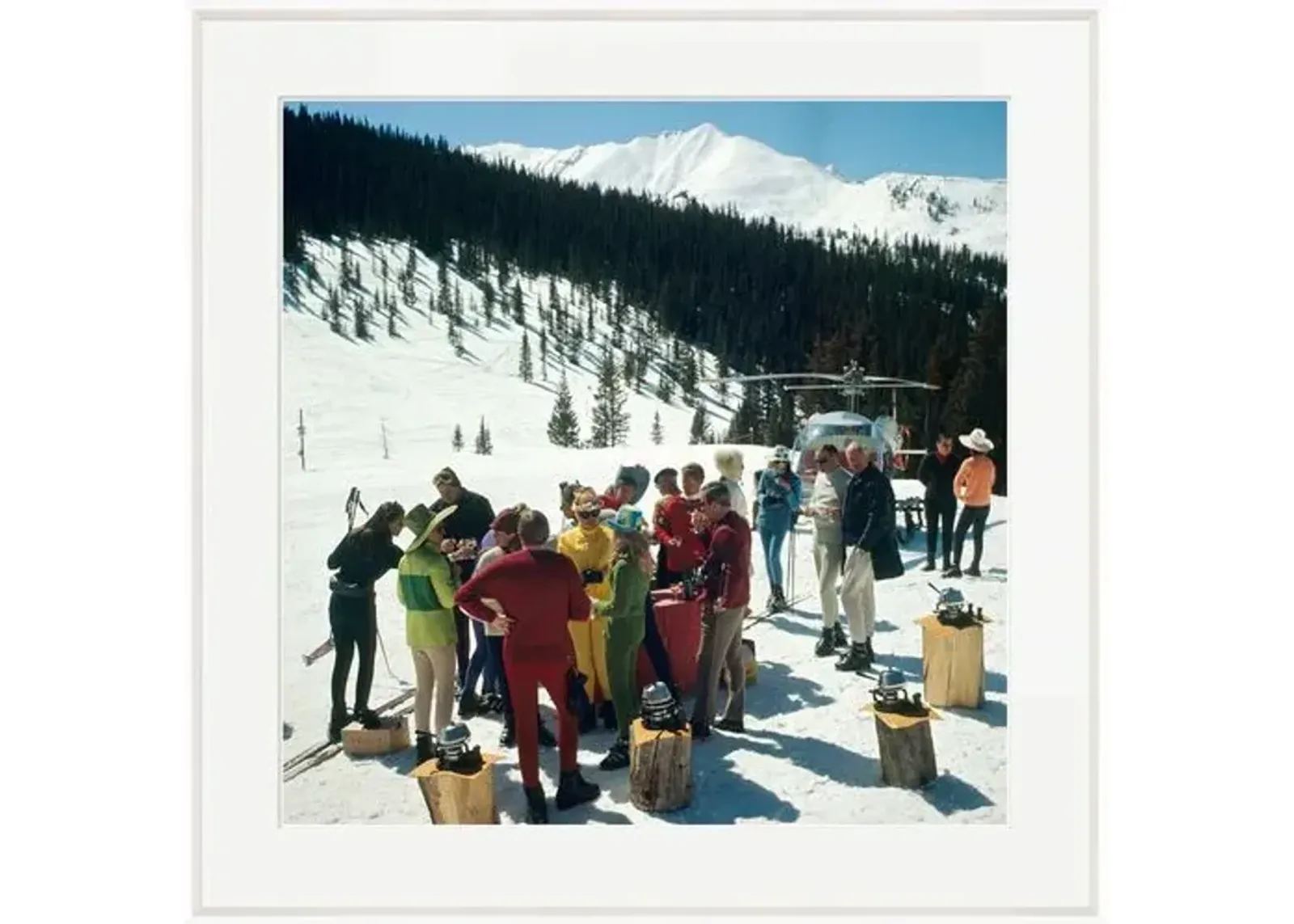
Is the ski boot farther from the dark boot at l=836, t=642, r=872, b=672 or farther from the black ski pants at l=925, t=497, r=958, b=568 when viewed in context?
the black ski pants at l=925, t=497, r=958, b=568

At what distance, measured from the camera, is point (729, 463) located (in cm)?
573

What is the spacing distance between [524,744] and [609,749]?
0.64m

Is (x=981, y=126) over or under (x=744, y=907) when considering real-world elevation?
over

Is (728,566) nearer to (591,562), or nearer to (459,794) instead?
(591,562)

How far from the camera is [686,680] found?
213 inches

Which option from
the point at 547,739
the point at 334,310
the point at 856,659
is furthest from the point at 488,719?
the point at 334,310

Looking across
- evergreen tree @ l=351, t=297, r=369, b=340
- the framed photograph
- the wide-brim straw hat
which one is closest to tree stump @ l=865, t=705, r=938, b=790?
the framed photograph

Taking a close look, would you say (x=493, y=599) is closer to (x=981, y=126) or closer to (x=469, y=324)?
(x=469, y=324)

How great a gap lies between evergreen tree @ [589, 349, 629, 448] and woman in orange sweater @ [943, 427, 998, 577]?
1.95m

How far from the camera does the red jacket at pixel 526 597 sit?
429 cm

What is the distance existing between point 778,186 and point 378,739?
3610mm

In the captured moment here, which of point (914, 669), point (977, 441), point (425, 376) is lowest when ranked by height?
point (914, 669)

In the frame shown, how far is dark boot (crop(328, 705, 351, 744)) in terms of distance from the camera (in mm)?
4957
